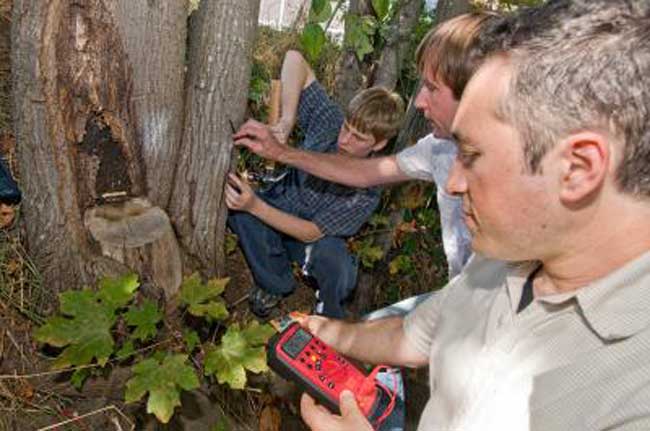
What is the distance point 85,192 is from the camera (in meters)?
2.46

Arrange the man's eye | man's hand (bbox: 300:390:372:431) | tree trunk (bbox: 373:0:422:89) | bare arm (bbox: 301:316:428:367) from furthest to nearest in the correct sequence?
tree trunk (bbox: 373:0:422:89), bare arm (bbox: 301:316:428:367), man's hand (bbox: 300:390:372:431), the man's eye

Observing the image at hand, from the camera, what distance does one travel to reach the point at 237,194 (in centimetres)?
288

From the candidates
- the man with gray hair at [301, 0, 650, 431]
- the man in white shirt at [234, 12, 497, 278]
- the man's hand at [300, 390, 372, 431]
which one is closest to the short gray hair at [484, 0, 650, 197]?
the man with gray hair at [301, 0, 650, 431]

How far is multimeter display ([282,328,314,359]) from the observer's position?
1.85 m

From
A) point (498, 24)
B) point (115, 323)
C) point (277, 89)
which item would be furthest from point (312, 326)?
point (277, 89)

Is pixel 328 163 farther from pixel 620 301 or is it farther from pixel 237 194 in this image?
pixel 620 301

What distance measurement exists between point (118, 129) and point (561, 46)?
1727 mm

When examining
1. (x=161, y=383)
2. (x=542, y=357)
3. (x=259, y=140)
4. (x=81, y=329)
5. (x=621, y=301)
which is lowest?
(x=161, y=383)

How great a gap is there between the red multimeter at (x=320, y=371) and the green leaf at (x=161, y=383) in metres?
0.65

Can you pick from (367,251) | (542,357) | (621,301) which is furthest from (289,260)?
(621,301)

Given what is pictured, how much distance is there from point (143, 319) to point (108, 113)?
80 cm

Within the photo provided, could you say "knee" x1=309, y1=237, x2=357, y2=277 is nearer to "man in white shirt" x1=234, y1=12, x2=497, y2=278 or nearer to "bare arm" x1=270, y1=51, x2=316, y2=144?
"man in white shirt" x1=234, y1=12, x2=497, y2=278

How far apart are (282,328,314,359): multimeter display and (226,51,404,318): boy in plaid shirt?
118cm

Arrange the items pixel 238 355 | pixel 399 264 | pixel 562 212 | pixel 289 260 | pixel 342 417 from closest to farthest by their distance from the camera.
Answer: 1. pixel 562 212
2. pixel 342 417
3. pixel 238 355
4. pixel 289 260
5. pixel 399 264
